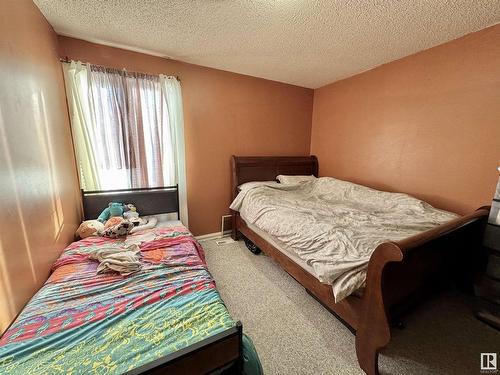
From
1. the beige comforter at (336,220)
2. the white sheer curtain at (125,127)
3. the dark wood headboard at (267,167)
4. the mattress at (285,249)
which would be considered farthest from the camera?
the dark wood headboard at (267,167)

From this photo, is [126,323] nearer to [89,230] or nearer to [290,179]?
[89,230]

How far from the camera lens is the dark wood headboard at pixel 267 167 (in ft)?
9.75

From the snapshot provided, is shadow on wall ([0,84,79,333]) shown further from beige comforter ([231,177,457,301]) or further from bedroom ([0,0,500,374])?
beige comforter ([231,177,457,301])

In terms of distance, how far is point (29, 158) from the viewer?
1345mm

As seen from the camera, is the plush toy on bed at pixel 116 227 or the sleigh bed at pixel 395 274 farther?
the plush toy on bed at pixel 116 227

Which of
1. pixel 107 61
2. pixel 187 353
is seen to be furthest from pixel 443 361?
pixel 107 61

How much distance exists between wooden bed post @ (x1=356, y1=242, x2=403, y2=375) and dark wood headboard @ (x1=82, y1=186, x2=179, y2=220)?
7.21ft

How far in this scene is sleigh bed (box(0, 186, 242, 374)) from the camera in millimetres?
769

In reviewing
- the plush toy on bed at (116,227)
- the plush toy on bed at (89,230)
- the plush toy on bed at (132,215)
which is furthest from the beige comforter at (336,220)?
the plush toy on bed at (89,230)

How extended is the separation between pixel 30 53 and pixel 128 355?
2.06 metres

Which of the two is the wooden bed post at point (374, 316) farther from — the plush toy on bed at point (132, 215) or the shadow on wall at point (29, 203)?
the plush toy on bed at point (132, 215)

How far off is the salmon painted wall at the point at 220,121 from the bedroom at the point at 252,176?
2 centimetres

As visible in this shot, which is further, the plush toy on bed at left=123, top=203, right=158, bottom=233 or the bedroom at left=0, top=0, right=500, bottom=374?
the plush toy on bed at left=123, top=203, right=158, bottom=233

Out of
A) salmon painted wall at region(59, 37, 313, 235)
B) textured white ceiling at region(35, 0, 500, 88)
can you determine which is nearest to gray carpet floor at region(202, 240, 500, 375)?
salmon painted wall at region(59, 37, 313, 235)
